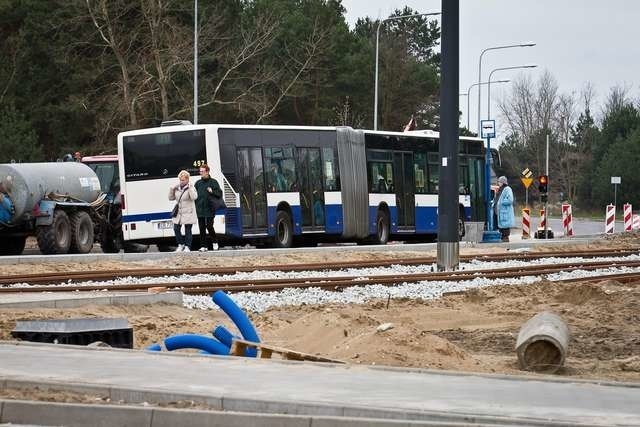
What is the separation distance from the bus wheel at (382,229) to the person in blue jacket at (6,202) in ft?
37.5

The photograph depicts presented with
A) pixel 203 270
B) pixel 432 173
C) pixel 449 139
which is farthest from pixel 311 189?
pixel 203 270

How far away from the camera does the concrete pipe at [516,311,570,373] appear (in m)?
12.4

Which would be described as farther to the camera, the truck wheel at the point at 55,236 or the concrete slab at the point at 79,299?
the truck wheel at the point at 55,236

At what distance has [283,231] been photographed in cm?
3522

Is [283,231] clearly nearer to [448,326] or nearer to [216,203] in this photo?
[216,203]

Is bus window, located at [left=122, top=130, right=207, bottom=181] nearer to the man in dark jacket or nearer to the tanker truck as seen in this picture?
the tanker truck

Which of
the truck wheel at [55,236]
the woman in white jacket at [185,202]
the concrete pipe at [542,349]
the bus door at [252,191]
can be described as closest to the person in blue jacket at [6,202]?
the truck wheel at [55,236]

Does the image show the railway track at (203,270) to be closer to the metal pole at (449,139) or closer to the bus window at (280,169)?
the metal pole at (449,139)

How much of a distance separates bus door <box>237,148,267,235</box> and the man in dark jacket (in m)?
3.33

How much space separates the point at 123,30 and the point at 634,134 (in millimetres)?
60230

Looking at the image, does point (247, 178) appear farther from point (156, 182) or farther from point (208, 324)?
point (208, 324)

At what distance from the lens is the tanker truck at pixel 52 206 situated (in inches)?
1259

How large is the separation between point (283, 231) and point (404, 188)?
6618 mm

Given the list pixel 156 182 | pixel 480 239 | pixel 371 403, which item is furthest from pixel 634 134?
pixel 371 403
